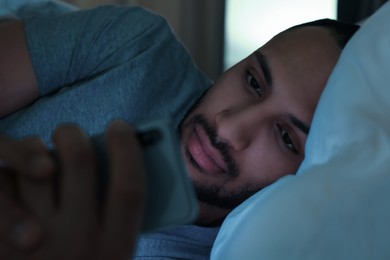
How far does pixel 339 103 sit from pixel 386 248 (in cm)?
16

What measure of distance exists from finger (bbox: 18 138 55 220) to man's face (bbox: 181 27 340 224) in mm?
494

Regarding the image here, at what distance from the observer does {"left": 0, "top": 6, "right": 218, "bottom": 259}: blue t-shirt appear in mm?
869

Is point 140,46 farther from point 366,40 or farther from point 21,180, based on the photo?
point 21,180

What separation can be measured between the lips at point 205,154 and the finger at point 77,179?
0.49m

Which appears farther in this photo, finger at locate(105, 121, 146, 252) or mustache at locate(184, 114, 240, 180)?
mustache at locate(184, 114, 240, 180)

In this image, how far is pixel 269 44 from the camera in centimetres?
93

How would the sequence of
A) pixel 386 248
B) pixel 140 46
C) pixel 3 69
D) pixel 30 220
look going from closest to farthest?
pixel 30 220 → pixel 386 248 → pixel 3 69 → pixel 140 46

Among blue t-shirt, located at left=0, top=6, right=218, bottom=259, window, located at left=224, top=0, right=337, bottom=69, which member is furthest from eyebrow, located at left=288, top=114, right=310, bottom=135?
window, located at left=224, top=0, right=337, bottom=69

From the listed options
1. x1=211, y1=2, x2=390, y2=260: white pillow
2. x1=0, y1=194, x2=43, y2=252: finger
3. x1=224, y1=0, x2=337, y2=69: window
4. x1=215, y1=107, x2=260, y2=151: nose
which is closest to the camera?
x1=0, y1=194, x2=43, y2=252: finger

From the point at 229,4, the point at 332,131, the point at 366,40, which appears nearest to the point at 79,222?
the point at 332,131

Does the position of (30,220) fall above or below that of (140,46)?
above

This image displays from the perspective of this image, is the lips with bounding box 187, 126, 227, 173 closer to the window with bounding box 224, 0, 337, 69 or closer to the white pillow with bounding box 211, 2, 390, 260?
the white pillow with bounding box 211, 2, 390, 260

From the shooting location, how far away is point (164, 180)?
0.39 m

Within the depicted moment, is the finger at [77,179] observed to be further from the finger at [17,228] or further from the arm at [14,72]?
the arm at [14,72]
